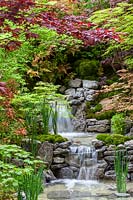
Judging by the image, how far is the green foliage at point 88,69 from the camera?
9938 mm

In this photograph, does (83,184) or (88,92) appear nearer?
(83,184)

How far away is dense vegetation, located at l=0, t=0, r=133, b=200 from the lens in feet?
9.04

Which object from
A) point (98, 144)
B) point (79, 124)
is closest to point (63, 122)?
point (79, 124)

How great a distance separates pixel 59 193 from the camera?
198 inches

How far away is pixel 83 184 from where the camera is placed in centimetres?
571

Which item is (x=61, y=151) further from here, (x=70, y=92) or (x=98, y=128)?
(x=70, y=92)

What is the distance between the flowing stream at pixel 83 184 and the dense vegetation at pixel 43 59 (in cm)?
37

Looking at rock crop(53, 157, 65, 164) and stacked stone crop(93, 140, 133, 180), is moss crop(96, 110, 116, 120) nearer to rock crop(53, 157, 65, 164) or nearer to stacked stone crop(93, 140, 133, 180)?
stacked stone crop(93, 140, 133, 180)

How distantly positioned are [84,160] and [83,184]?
2.37 ft

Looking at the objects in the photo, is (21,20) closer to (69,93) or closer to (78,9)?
(69,93)

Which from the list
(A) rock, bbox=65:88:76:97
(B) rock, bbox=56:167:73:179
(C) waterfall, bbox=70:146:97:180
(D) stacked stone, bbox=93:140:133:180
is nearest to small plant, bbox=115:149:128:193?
(D) stacked stone, bbox=93:140:133:180

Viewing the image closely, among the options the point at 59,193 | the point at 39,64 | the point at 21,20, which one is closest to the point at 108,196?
the point at 59,193

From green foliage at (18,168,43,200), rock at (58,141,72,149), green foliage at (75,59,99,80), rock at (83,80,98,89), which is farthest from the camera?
green foliage at (75,59,99,80)

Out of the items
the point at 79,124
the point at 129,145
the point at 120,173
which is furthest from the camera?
the point at 79,124
